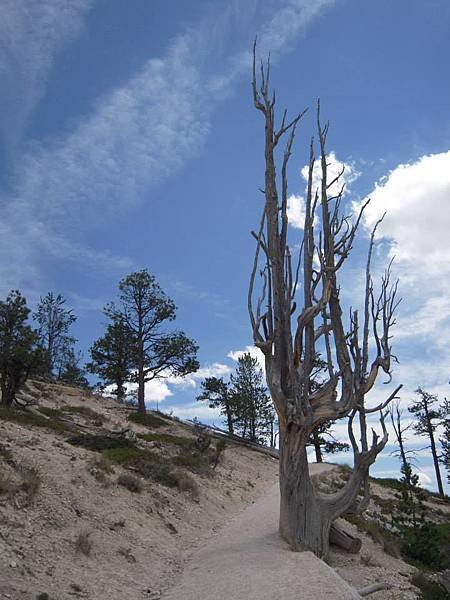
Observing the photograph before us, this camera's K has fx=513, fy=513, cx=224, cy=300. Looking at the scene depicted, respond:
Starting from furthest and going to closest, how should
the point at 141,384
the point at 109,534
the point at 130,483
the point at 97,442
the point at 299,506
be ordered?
the point at 141,384 → the point at 97,442 → the point at 130,483 → the point at 299,506 → the point at 109,534

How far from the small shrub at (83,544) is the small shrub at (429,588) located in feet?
22.6

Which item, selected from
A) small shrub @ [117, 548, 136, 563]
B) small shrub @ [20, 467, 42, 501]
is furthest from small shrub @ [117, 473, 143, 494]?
small shrub @ [117, 548, 136, 563]

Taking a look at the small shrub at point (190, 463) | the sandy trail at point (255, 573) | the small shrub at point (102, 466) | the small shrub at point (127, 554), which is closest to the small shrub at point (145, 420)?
the small shrub at point (190, 463)

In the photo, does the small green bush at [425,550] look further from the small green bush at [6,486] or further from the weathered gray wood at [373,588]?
the small green bush at [6,486]

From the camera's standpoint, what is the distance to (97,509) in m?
11.1

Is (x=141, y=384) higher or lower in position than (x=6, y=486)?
higher

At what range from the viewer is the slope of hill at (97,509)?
7.78 meters

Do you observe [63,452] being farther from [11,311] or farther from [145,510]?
[11,311]

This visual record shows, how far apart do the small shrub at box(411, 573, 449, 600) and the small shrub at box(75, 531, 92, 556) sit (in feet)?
22.6

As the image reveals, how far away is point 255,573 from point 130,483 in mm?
5799

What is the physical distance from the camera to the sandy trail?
7.29 m

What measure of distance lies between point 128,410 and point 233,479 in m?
13.8

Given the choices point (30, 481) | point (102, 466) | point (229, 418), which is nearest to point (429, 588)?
point (102, 466)

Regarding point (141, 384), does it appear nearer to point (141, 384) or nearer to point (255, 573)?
point (141, 384)
